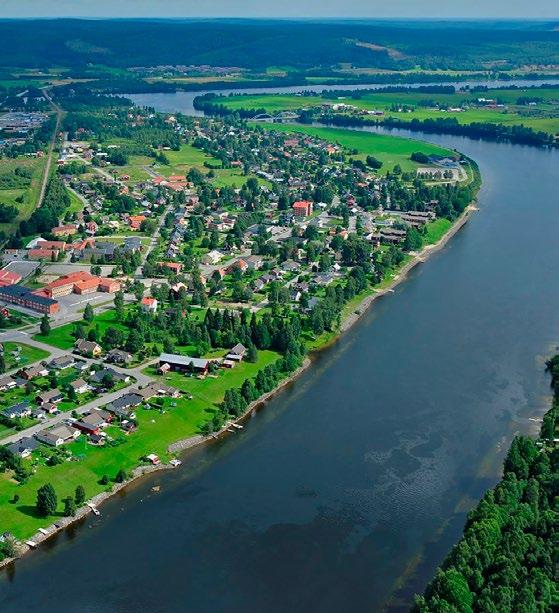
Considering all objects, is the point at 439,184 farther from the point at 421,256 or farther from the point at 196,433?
the point at 196,433

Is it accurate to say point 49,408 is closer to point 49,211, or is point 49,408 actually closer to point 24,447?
point 24,447

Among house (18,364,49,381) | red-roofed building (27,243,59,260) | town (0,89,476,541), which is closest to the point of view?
town (0,89,476,541)

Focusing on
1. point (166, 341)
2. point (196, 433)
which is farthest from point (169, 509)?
point (166, 341)

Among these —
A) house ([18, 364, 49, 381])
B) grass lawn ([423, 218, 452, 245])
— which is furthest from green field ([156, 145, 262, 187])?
house ([18, 364, 49, 381])

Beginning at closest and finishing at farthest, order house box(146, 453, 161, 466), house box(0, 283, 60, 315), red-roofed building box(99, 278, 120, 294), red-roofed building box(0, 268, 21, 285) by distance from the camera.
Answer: house box(146, 453, 161, 466) → house box(0, 283, 60, 315) → red-roofed building box(99, 278, 120, 294) → red-roofed building box(0, 268, 21, 285)

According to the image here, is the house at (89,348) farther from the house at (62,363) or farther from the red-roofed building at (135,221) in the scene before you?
the red-roofed building at (135,221)

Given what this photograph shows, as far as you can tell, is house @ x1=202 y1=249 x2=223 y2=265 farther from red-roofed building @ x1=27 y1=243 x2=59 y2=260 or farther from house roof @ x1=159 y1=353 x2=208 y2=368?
house roof @ x1=159 y1=353 x2=208 y2=368

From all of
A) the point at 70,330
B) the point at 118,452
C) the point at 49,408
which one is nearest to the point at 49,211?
the point at 70,330
